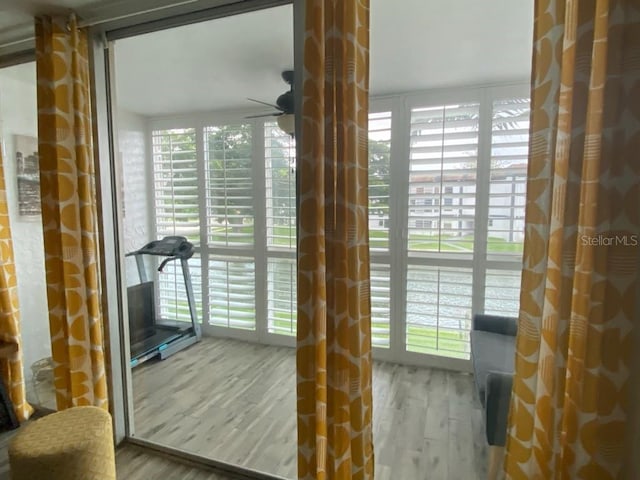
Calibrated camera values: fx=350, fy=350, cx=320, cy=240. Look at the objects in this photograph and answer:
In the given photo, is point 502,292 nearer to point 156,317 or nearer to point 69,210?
point 69,210

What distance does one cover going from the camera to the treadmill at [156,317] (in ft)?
10.5

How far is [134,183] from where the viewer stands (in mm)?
3660

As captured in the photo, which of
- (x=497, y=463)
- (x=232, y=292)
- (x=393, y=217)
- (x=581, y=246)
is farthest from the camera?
(x=232, y=292)

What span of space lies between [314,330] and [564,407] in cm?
81

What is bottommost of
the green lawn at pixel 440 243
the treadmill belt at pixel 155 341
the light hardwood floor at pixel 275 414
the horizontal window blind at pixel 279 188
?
the light hardwood floor at pixel 275 414

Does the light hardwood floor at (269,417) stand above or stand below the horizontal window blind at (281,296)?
below

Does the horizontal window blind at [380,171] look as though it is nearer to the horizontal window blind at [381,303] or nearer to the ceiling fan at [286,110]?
the horizontal window blind at [381,303]

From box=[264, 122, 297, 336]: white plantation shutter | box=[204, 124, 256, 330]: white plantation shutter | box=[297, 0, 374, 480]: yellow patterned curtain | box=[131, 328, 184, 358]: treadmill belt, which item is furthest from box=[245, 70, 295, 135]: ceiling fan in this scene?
box=[131, 328, 184, 358]: treadmill belt

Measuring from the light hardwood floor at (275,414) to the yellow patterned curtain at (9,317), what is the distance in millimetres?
690

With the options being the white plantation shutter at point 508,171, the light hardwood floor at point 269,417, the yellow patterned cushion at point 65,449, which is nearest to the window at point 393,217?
the white plantation shutter at point 508,171

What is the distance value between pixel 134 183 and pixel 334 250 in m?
A: 3.16

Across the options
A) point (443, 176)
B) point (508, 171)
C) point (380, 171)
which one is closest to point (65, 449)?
point (380, 171)

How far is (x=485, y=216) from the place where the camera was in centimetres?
269

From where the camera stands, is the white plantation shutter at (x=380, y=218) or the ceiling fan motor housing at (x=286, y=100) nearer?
the ceiling fan motor housing at (x=286, y=100)
